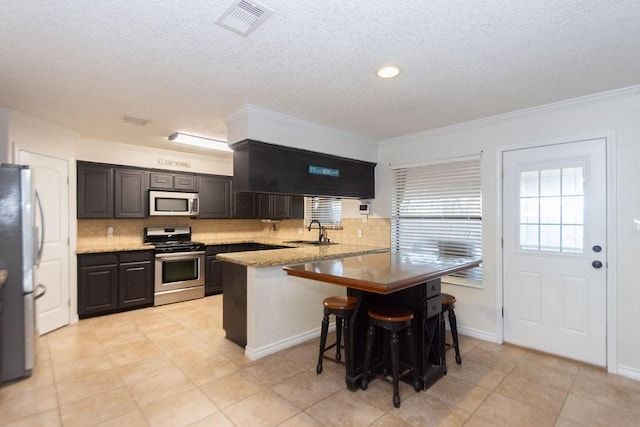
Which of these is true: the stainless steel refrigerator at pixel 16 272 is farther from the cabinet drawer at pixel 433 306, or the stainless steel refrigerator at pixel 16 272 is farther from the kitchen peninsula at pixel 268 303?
the cabinet drawer at pixel 433 306

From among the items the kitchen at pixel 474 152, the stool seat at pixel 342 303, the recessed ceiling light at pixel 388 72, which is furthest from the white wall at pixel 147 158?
the recessed ceiling light at pixel 388 72

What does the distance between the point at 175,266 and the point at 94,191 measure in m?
1.50

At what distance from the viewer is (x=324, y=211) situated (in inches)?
222

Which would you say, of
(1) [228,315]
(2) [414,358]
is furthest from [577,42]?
(1) [228,315]

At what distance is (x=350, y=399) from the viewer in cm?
240

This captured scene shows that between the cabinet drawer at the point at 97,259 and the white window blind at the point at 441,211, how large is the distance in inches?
148

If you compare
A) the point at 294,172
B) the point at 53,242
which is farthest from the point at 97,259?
the point at 294,172

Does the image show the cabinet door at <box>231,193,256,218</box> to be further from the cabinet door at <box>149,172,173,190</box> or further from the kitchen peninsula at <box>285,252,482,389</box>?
the kitchen peninsula at <box>285,252,482,389</box>

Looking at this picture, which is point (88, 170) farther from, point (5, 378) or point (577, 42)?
point (577, 42)

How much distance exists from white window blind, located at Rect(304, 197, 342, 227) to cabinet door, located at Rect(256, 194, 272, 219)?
680mm

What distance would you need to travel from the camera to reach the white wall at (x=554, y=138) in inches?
108

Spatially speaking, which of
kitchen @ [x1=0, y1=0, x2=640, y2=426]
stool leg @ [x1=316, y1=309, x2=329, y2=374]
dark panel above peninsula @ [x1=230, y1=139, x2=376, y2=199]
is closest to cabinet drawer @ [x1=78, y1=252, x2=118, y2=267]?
kitchen @ [x1=0, y1=0, x2=640, y2=426]

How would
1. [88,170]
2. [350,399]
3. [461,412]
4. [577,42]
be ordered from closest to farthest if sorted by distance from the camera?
[577,42], [461,412], [350,399], [88,170]

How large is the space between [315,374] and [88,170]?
4027 millimetres
